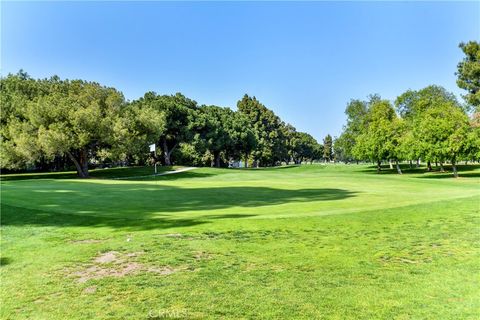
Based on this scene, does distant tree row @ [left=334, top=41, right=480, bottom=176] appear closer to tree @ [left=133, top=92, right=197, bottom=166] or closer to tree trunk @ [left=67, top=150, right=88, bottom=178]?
tree @ [left=133, top=92, right=197, bottom=166]

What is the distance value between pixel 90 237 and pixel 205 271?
440 centimetres

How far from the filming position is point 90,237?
999 cm

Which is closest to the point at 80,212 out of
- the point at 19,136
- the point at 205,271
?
the point at 205,271

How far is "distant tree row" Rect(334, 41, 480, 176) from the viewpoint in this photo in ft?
133

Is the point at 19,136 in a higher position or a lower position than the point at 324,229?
higher

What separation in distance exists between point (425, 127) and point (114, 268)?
44407 mm

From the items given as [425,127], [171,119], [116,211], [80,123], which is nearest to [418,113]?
[425,127]

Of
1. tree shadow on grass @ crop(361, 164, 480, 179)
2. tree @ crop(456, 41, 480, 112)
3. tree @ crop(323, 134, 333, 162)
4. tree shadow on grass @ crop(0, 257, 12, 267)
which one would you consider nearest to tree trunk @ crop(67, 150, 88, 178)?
tree shadow on grass @ crop(361, 164, 480, 179)

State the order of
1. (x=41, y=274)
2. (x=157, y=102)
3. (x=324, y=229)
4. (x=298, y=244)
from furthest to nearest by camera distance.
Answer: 1. (x=157, y=102)
2. (x=324, y=229)
3. (x=298, y=244)
4. (x=41, y=274)

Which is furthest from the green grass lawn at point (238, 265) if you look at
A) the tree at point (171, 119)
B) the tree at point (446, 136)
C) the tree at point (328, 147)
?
the tree at point (328, 147)

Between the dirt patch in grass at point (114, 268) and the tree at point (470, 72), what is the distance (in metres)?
55.3

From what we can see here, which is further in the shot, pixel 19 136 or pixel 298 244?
pixel 19 136

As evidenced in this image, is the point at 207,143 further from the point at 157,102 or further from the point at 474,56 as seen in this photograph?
the point at 474,56

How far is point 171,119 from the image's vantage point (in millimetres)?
73375
